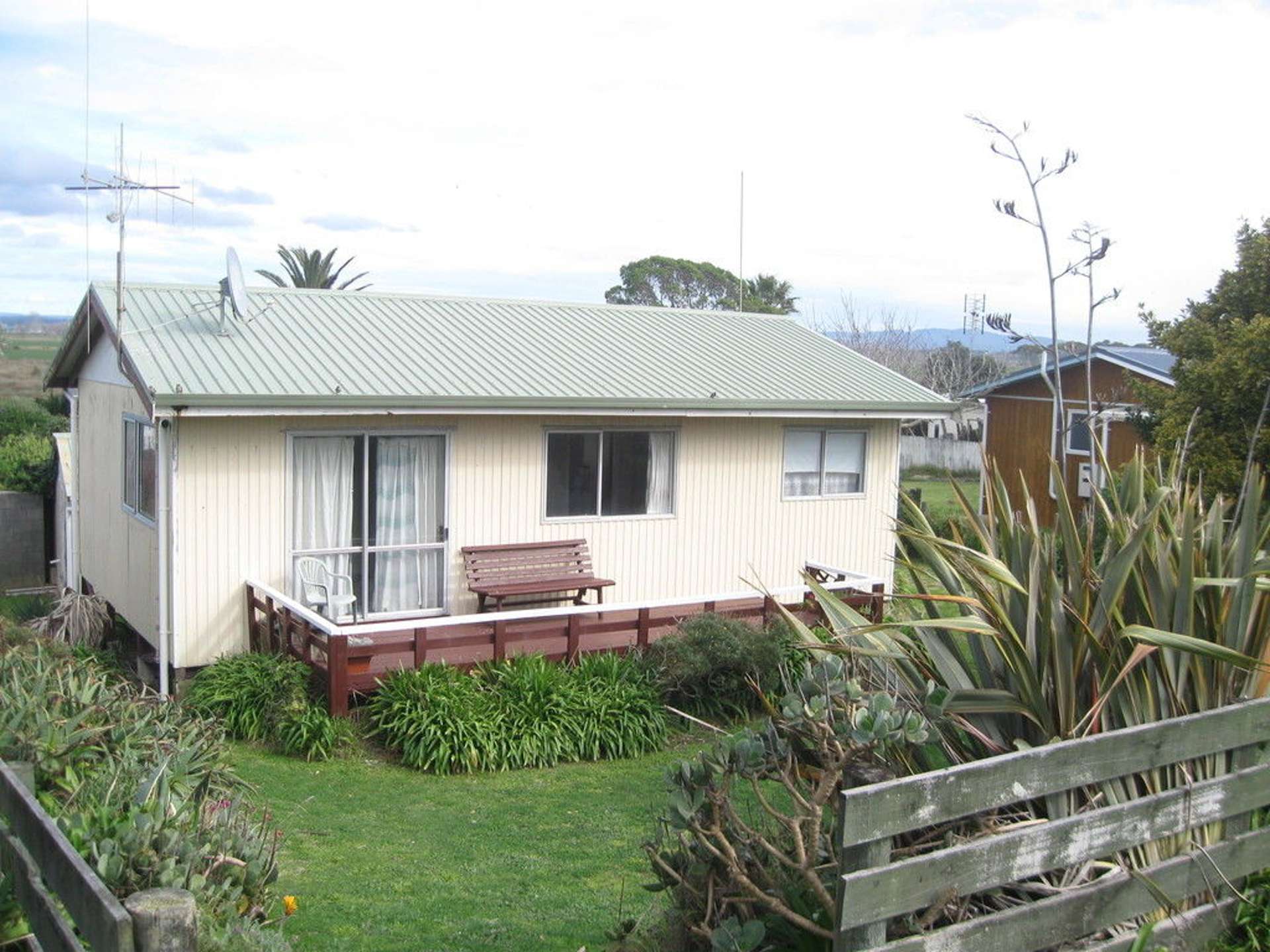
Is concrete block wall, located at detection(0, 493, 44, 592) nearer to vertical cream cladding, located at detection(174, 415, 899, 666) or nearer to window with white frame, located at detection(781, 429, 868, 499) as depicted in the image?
vertical cream cladding, located at detection(174, 415, 899, 666)

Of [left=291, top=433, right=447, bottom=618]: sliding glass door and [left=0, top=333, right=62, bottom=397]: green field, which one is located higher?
[left=0, top=333, right=62, bottom=397]: green field

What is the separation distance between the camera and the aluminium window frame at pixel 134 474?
1233 cm

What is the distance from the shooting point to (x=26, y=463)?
68.3 feet

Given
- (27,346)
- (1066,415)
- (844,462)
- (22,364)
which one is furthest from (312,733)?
(22,364)

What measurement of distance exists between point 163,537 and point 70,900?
827cm

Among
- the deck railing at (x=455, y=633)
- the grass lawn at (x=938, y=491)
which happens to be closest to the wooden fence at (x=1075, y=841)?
the deck railing at (x=455, y=633)

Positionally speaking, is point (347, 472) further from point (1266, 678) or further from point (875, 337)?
point (875, 337)

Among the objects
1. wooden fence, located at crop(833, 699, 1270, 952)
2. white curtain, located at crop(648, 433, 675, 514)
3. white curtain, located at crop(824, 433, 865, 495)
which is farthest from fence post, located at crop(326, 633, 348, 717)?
wooden fence, located at crop(833, 699, 1270, 952)

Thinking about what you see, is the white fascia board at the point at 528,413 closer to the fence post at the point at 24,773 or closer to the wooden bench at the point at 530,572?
the wooden bench at the point at 530,572

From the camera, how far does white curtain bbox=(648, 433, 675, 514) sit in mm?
14266

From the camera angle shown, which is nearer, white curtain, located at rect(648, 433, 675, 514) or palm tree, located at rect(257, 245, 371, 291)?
white curtain, located at rect(648, 433, 675, 514)

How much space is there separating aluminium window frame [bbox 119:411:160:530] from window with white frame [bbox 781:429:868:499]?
23.3 feet

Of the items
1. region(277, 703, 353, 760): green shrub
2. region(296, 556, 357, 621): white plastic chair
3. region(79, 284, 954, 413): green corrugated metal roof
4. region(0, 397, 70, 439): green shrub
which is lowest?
region(277, 703, 353, 760): green shrub

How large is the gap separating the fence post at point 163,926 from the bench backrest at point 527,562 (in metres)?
9.29
